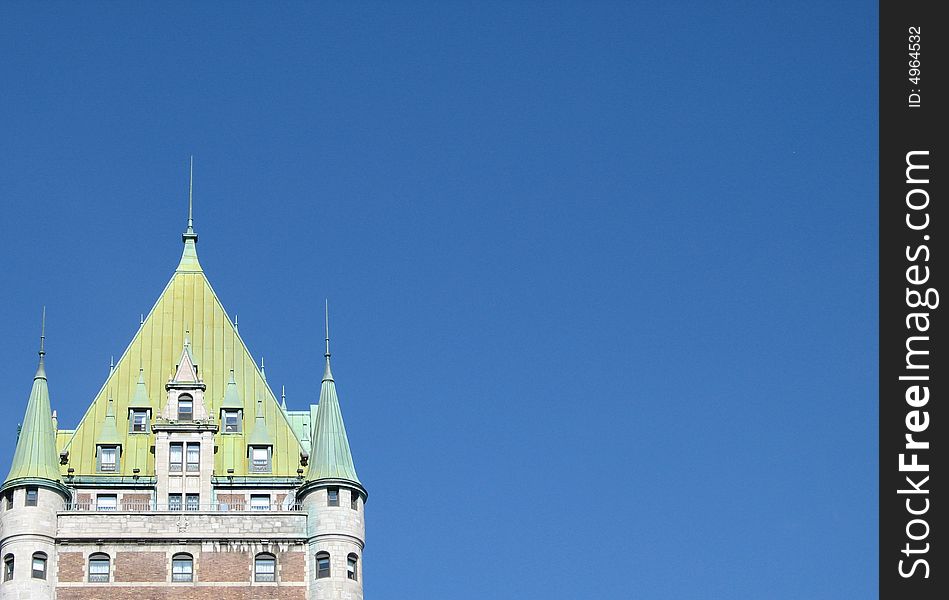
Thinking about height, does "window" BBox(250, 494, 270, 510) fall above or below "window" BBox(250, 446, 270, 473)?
below

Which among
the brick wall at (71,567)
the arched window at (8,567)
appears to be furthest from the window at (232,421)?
the arched window at (8,567)

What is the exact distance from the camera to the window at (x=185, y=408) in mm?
115750

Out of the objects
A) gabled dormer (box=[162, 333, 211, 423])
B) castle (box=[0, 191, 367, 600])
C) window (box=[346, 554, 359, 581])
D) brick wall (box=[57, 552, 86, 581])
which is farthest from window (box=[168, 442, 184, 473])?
window (box=[346, 554, 359, 581])

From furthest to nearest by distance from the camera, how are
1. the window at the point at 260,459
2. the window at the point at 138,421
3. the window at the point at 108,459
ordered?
the window at the point at 138,421
the window at the point at 260,459
the window at the point at 108,459

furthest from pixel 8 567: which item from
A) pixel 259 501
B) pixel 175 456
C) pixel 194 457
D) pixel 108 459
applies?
pixel 259 501

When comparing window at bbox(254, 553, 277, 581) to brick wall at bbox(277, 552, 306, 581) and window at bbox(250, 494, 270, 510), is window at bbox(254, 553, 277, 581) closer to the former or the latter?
brick wall at bbox(277, 552, 306, 581)

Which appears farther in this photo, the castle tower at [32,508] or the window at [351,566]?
the window at [351,566]

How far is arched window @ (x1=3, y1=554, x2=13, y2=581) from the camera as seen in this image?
107 meters

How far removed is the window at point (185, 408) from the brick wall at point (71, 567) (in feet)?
34.0

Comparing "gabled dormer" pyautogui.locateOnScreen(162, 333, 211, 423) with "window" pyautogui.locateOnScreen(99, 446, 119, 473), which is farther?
"gabled dormer" pyautogui.locateOnScreen(162, 333, 211, 423)

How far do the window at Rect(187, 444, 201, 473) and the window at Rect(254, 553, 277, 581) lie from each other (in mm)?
6500

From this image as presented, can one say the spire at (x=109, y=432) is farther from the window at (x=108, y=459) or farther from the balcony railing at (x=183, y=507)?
the balcony railing at (x=183, y=507)
